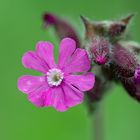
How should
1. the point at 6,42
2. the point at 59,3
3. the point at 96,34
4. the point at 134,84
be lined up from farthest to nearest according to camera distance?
the point at 59,3, the point at 6,42, the point at 96,34, the point at 134,84

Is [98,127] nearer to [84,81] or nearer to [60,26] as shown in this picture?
[60,26]

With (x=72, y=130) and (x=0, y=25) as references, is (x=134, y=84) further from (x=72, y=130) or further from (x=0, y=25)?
(x=0, y=25)

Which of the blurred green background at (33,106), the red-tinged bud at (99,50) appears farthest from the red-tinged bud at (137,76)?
the blurred green background at (33,106)

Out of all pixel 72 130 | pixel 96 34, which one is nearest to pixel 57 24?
pixel 96 34

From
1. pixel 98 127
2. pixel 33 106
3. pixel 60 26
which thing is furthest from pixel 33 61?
pixel 33 106

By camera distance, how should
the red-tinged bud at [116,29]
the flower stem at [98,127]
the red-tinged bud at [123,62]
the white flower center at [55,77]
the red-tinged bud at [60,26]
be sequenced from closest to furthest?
the white flower center at [55,77] → the red-tinged bud at [123,62] → the red-tinged bud at [116,29] → the red-tinged bud at [60,26] → the flower stem at [98,127]

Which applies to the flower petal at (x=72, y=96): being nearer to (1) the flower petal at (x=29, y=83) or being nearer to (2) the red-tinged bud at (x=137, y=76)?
(1) the flower petal at (x=29, y=83)

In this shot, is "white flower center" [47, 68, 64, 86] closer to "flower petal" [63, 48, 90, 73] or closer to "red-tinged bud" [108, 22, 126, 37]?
"flower petal" [63, 48, 90, 73]

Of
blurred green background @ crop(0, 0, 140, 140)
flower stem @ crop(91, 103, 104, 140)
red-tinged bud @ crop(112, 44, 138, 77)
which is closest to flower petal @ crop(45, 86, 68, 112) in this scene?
red-tinged bud @ crop(112, 44, 138, 77)
